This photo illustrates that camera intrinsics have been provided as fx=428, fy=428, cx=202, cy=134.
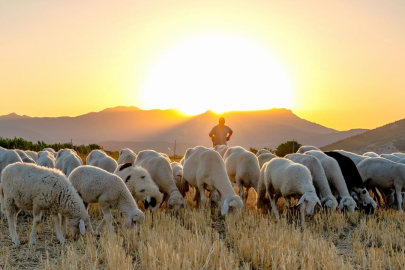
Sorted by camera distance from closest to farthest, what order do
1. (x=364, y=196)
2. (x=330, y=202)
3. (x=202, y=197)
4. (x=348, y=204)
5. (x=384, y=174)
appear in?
Result: (x=330, y=202)
(x=348, y=204)
(x=202, y=197)
(x=364, y=196)
(x=384, y=174)

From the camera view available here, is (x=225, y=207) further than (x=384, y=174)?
No

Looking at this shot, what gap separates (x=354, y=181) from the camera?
38.1 ft

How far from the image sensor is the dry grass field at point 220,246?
6504 mm

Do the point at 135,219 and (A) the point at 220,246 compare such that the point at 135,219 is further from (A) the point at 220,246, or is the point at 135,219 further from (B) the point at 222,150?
(B) the point at 222,150

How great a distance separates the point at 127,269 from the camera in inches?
235

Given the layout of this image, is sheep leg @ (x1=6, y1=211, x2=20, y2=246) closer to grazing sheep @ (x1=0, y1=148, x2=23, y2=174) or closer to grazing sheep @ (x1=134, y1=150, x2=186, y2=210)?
grazing sheep @ (x1=134, y1=150, x2=186, y2=210)

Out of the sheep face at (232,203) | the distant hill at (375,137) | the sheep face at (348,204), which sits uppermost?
the sheep face at (232,203)

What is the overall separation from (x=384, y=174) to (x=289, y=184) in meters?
3.66

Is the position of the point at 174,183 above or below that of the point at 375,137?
above

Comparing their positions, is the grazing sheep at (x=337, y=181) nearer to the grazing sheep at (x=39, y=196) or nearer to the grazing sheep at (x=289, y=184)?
the grazing sheep at (x=289, y=184)

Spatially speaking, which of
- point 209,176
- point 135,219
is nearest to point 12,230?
point 135,219

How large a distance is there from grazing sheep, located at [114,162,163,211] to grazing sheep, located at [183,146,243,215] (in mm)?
1281

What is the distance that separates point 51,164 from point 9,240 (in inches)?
204

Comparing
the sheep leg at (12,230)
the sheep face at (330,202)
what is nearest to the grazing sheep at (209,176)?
the sheep face at (330,202)
